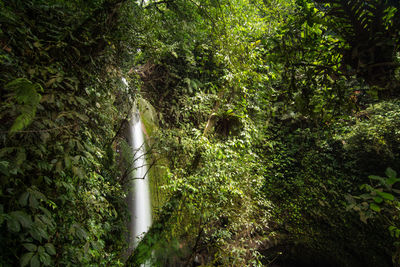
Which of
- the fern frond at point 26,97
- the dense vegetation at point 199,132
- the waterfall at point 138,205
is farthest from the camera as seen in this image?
the waterfall at point 138,205

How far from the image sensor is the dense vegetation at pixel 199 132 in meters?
1.16

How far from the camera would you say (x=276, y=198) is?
22.2 feet

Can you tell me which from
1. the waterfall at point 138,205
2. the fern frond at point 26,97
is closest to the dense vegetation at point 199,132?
the fern frond at point 26,97

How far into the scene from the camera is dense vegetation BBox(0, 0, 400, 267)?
1159mm

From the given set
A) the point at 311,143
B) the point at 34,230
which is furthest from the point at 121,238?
the point at 311,143

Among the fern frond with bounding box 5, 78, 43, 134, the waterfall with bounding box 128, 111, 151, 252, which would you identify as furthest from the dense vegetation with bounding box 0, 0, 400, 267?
the waterfall with bounding box 128, 111, 151, 252

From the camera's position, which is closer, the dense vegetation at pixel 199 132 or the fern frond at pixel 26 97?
the fern frond at pixel 26 97

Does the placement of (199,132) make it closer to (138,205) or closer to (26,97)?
(138,205)

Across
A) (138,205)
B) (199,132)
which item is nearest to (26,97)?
(199,132)

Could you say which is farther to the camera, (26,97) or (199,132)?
(199,132)

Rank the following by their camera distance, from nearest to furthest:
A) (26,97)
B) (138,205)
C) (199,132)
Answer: (26,97)
(199,132)
(138,205)

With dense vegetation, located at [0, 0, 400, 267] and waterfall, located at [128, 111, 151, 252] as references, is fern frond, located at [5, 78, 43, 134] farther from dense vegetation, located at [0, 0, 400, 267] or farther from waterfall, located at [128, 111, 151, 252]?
waterfall, located at [128, 111, 151, 252]

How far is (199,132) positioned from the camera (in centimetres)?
401

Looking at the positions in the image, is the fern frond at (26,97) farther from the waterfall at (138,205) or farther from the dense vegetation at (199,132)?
the waterfall at (138,205)
